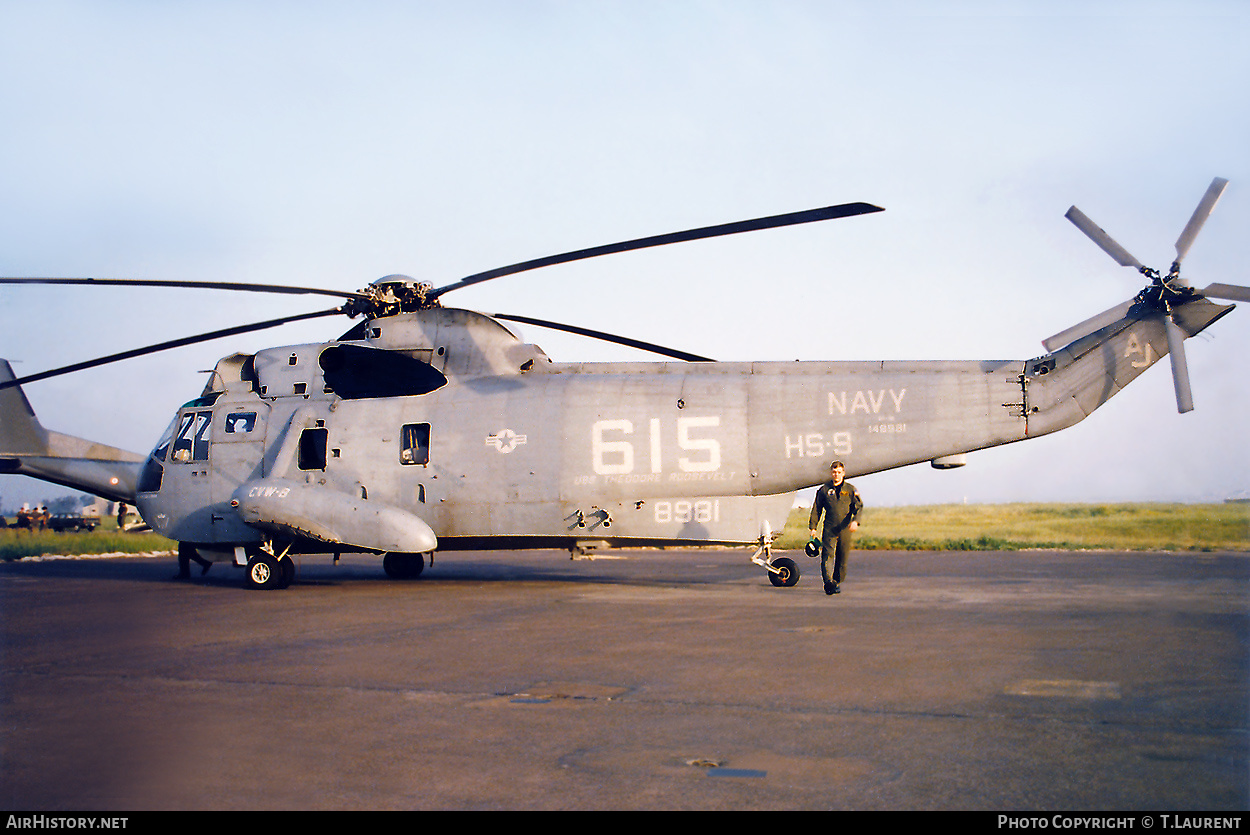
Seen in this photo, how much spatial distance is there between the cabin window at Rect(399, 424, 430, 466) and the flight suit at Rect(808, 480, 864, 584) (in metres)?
6.60

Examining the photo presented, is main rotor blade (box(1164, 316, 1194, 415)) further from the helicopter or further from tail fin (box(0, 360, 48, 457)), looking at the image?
tail fin (box(0, 360, 48, 457))

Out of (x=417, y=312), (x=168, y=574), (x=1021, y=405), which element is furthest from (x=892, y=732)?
(x=168, y=574)

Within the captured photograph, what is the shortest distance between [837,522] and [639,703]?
7752 mm

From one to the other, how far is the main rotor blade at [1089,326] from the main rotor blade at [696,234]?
477 cm

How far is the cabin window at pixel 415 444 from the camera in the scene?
52.0ft

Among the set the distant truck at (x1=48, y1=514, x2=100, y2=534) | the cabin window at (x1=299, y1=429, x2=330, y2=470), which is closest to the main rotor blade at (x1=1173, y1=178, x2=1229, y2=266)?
the cabin window at (x1=299, y1=429, x2=330, y2=470)

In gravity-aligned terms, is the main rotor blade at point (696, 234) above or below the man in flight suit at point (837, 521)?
above

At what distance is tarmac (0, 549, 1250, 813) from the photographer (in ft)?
14.4

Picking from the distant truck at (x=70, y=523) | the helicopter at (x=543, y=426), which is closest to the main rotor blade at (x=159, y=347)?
the helicopter at (x=543, y=426)

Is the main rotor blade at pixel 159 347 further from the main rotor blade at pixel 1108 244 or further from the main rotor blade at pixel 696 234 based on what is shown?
the main rotor blade at pixel 1108 244

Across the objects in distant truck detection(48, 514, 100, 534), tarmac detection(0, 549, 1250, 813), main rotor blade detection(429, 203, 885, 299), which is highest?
main rotor blade detection(429, 203, 885, 299)

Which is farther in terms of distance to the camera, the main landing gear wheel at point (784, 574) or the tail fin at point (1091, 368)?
the main landing gear wheel at point (784, 574)

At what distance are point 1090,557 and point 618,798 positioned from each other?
20107 millimetres

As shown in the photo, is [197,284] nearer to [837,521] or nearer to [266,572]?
[266,572]
